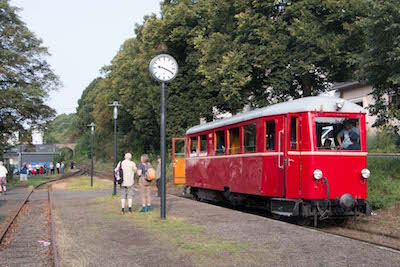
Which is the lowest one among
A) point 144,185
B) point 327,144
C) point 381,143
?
point 144,185

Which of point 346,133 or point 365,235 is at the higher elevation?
point 346,133

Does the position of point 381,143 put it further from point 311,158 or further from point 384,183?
point 311,158

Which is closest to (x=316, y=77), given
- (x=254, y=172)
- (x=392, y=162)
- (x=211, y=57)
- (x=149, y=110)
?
(x=211, y=57)

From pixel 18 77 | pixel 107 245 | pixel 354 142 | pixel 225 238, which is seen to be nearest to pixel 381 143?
pixel 354 142

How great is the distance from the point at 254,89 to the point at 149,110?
15611 millimetres

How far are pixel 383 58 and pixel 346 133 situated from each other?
2790mm

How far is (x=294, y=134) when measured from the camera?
10.8 m

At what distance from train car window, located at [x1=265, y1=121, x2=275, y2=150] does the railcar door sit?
53 cm

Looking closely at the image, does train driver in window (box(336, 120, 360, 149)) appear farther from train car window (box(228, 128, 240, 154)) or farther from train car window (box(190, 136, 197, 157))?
train car window (box(190, 136, 197, 157))

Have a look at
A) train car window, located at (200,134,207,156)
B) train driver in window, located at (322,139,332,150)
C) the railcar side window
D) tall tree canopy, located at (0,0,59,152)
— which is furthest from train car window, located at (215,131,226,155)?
tall tree canopy, located at (0,0,59,152)

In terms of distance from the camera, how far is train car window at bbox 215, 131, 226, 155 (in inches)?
565

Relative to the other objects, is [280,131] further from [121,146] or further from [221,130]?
[121,146]

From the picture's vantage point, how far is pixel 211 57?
20.4 m

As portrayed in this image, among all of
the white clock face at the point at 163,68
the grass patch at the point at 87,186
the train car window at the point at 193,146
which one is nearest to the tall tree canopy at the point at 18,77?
the grass patch at the point at 87,186
